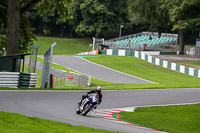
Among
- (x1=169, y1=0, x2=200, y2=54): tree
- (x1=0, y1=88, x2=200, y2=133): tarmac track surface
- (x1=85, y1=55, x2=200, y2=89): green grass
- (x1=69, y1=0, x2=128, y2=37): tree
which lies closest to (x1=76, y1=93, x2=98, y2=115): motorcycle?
(x1=0, y1=88, x2=200, y2=133): tarmac track surface

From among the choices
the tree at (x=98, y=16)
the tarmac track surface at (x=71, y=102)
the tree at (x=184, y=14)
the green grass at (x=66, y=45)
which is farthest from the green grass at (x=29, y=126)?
the tree at (x=98, y=16)

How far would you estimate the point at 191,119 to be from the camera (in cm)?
1506

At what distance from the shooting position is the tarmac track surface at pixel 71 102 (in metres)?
13.0

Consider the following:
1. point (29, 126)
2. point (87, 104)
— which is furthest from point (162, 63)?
point (29, 126)

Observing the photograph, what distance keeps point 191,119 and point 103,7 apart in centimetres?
6862

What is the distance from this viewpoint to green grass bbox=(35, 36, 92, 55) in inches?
3024

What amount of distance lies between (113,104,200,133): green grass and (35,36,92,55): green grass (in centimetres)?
5882

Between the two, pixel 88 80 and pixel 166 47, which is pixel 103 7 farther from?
pixel 88 80

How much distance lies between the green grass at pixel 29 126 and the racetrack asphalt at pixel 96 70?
2730 centimetres

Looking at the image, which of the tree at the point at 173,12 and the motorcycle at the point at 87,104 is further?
the tree at the point at 173,12

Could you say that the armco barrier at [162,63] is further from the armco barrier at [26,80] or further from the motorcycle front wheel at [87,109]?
the motorcycle front wheel at [87,109]

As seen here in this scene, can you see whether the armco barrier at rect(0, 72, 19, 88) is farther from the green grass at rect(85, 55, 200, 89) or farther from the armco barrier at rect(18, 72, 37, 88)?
the green grass at rect(85, 55, 200, 89)

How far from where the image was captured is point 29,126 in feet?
31.9

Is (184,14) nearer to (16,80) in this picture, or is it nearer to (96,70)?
(96,70)
